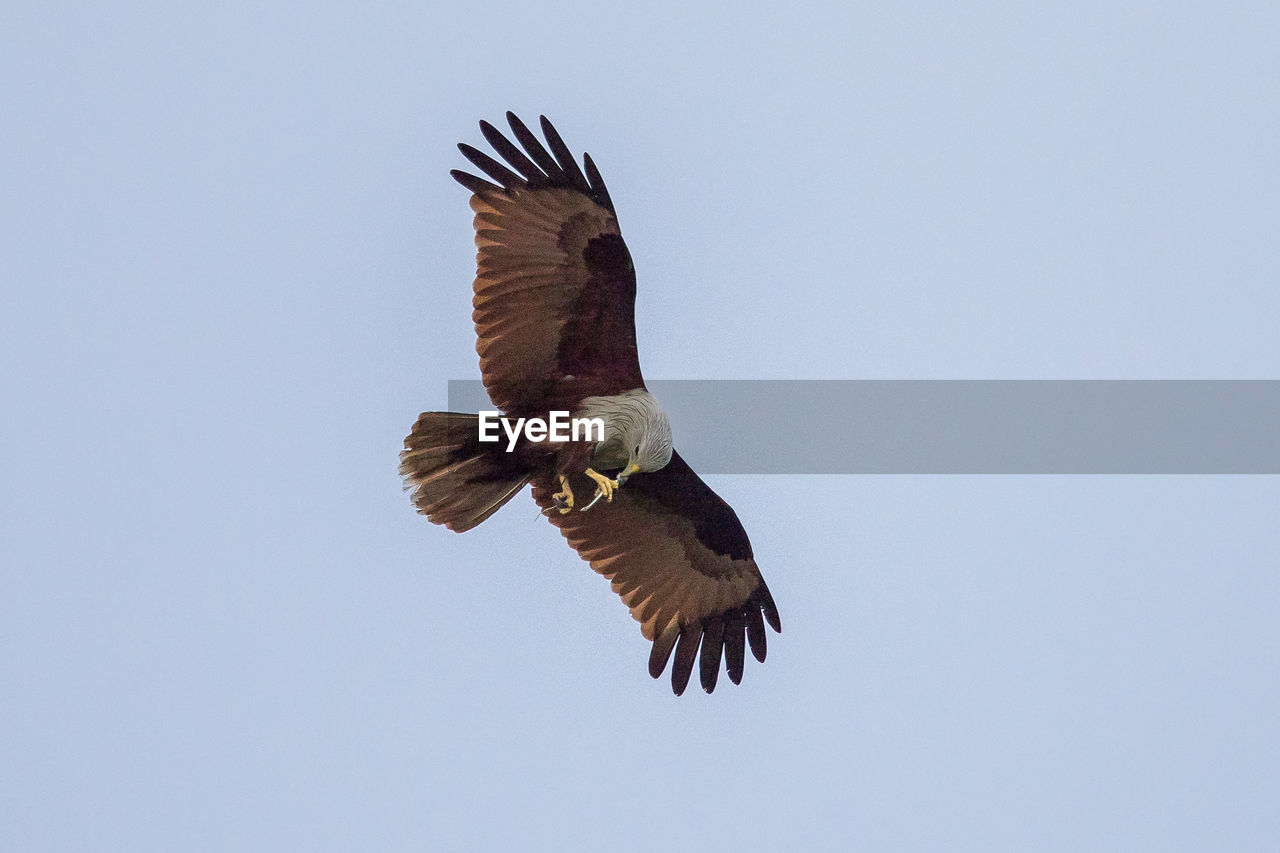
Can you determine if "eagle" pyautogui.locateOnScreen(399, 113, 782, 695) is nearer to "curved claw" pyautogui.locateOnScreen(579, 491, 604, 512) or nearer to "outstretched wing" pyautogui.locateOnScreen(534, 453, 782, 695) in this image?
"curved claw" pyautogui.locateOnScreen(579, 491, 604, 512)

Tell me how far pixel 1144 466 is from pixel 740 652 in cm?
574

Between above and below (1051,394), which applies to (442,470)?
below

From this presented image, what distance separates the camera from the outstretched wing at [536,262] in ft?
36.3

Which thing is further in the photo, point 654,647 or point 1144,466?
point 1144,466

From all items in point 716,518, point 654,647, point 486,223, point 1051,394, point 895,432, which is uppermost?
point 1051,394

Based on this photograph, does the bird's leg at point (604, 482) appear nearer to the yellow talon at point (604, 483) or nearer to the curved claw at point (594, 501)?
the yellow talon at point (604, 483)

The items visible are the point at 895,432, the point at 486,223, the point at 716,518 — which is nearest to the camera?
the point at 486,223

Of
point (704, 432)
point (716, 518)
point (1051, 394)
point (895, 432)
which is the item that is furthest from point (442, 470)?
point (1051, 394)

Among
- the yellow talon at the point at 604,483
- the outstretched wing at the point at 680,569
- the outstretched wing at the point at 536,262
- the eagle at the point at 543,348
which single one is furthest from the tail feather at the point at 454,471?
the outstretched wing at the point at 680,569

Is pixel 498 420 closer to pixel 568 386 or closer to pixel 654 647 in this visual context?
pixel 568 386

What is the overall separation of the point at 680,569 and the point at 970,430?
417 centimetres

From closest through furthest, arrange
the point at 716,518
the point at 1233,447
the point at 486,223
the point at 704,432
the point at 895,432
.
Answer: the point at 486,223, the point at 716,518, the point at 704,432, the point at 895,432, the point at 1233,447

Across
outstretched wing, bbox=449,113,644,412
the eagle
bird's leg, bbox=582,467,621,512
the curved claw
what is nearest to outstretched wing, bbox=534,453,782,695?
the curved claw

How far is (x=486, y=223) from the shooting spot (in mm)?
11086
